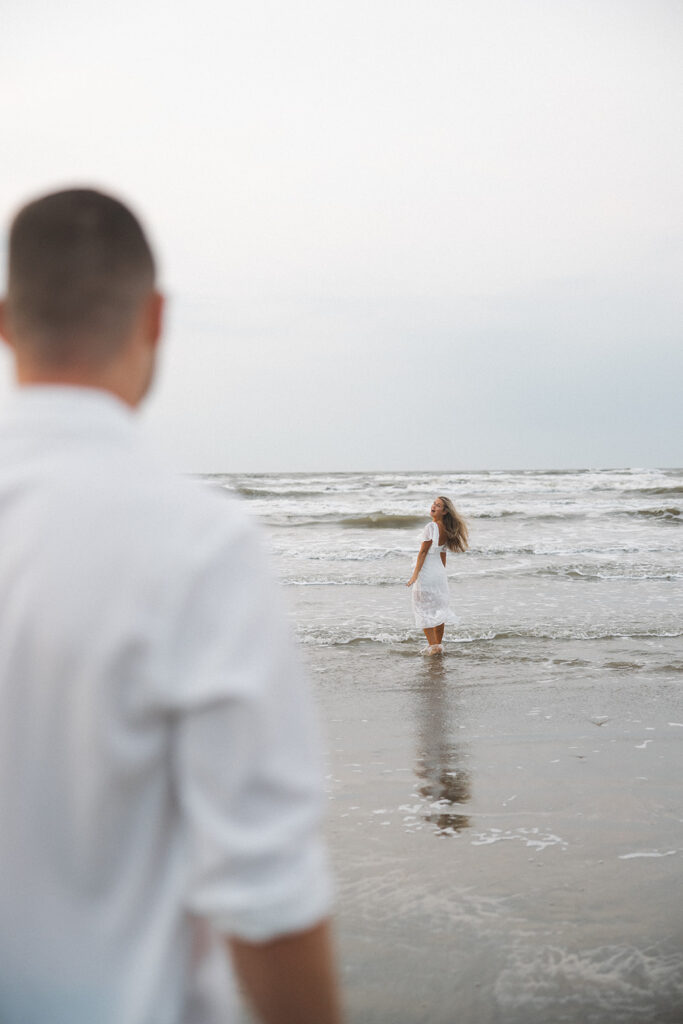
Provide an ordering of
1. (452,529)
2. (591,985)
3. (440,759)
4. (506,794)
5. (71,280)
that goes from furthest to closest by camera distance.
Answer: (452,529) → (440,759) → (506,794) → (591,985) → (71,280)

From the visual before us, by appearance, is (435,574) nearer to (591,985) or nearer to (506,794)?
(506,794)

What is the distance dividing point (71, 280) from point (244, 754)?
0.55 metres

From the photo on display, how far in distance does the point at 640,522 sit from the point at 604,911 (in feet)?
75.0

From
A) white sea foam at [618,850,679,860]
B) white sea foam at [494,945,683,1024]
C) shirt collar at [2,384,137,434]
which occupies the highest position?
shirt collar at [2,384,137,434]

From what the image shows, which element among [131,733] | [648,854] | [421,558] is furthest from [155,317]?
[421,558]

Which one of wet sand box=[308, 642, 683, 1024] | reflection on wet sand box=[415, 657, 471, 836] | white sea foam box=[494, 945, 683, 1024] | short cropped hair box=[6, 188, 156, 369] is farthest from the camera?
reflection on wet sand box=[415, 657, 471, 836]

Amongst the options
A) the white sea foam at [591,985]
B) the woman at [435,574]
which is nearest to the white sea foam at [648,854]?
the white sea foam at [591,985]

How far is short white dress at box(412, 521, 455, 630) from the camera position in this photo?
1007cm

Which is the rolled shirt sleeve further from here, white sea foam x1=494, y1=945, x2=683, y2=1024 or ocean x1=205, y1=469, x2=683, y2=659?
ocean x1=205, y1=469, x2=683, y2=659

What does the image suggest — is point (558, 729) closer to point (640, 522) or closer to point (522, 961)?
point (522, 961)

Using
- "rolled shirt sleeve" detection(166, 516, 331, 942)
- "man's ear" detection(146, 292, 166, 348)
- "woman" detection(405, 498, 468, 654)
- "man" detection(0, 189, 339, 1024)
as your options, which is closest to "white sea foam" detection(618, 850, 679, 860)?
"man" detection(0, 189, 339, 1024)

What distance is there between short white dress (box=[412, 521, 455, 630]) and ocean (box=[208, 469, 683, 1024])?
38cm

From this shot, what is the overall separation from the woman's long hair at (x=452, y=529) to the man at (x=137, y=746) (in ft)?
32.1

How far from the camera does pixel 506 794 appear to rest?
5.30 metres
